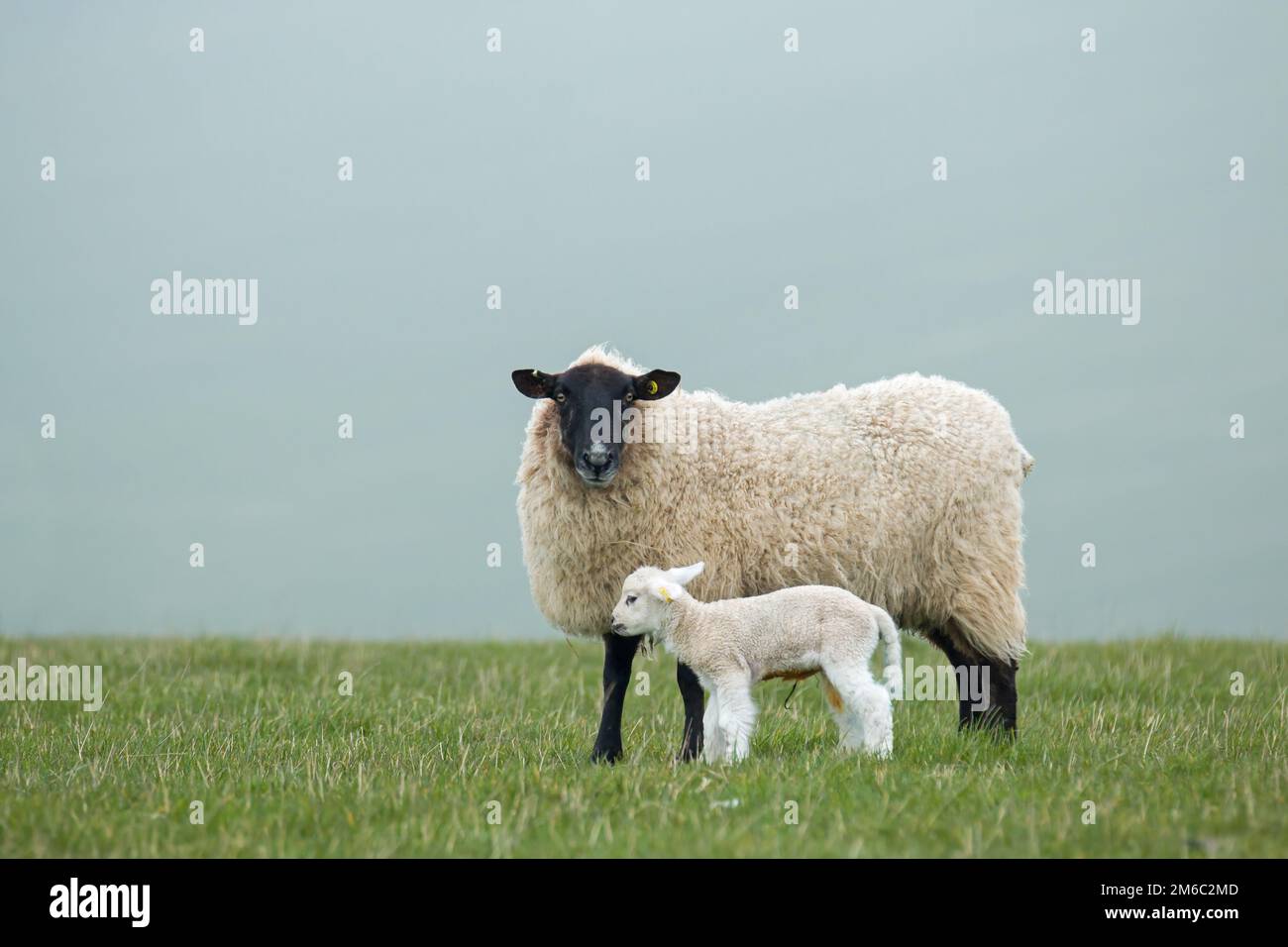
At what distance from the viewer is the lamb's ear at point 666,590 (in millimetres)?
8000

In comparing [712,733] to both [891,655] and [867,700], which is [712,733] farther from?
[891,655]

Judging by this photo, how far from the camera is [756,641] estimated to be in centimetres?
811

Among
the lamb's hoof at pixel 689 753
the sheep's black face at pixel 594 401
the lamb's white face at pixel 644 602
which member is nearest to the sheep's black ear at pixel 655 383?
the sheep's black face at pixel 594 401

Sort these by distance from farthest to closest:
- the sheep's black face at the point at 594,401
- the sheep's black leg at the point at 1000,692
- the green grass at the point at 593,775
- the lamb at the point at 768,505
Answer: the sheep's black leg at the point at 1000,692
the lamb at the point at 768,505
the sheep's black face at the point at 594,401
the green grass at the point at 593,775

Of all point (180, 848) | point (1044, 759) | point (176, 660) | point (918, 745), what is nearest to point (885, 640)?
point (918, 745)

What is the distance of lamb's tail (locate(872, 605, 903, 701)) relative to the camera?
26.8 feet

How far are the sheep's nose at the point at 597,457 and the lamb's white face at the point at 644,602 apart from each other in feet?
2.62

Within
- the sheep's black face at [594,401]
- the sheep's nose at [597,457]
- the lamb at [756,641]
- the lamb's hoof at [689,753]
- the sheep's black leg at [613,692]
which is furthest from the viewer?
the sheep's black leg at [613,692]

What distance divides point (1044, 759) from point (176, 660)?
35.8ft

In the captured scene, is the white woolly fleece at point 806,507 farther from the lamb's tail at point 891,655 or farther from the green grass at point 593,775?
the green grass at point 593,775

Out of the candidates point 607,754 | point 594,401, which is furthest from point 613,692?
point 594,401

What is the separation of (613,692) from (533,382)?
235cm

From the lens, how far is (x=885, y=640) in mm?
8430
